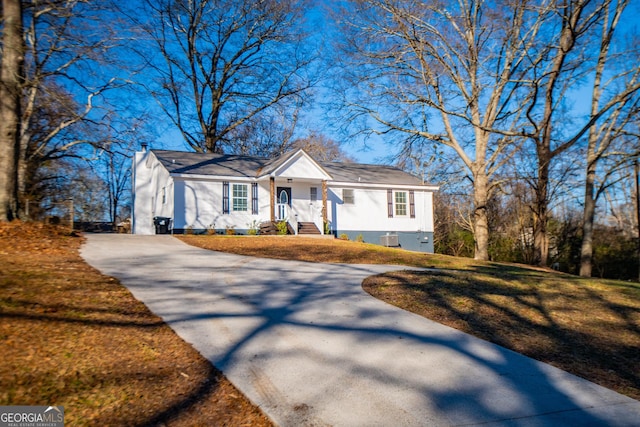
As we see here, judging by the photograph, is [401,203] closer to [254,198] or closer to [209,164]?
[254,198]

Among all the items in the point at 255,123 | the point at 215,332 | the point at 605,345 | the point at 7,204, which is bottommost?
the point at 605,345

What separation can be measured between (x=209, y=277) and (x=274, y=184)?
13.8 metres

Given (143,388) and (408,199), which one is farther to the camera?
(408,199)

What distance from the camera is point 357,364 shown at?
4559mm

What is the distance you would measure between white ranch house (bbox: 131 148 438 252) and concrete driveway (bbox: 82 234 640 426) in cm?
1358

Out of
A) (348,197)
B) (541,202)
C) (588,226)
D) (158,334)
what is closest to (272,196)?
(348,197)

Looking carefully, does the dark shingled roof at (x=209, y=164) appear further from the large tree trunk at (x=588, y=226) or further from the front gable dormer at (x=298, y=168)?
the large tree trunk at (x=588, y=226)

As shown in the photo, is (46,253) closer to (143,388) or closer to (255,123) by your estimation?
(143,388)

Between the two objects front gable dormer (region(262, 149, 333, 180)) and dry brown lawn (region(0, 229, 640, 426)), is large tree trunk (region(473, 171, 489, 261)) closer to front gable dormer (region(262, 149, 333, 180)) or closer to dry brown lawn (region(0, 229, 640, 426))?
front gable dormer (region(262, 149, 333, 180))

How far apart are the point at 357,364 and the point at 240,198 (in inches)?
724

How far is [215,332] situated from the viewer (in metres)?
5.25

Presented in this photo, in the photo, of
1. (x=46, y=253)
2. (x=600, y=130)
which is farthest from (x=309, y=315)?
(x=600, y=130)

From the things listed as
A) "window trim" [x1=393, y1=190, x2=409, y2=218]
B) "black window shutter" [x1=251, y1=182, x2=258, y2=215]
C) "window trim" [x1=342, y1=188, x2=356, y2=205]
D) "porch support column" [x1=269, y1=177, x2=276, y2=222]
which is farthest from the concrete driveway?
"window trim" [x1=393, y1=190, x2=409, y2=218]

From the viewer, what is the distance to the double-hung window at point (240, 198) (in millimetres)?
22062
